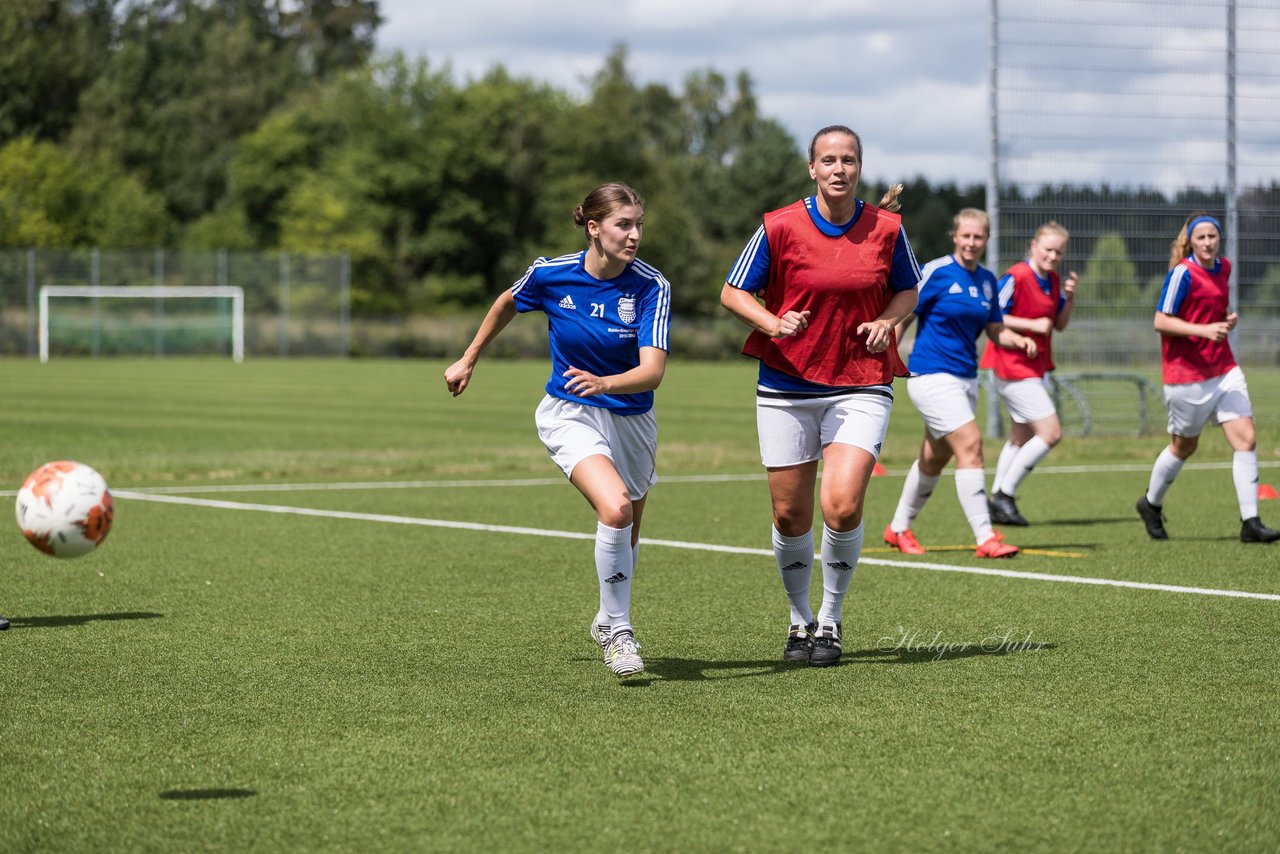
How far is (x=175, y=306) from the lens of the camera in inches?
2361

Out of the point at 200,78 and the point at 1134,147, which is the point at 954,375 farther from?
the point at 200,78

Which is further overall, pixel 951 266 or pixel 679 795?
pixel 951 266

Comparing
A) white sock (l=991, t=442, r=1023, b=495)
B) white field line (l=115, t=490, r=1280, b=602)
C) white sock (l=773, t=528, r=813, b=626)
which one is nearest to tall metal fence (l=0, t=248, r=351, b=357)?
white field line (l=115, t=490, r=1280, b=602)

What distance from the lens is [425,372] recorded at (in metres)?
49.9

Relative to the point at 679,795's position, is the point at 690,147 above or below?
above

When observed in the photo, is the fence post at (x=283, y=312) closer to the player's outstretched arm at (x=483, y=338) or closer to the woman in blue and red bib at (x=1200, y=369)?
the woman in blue and red bib at (x=1200, y=369)

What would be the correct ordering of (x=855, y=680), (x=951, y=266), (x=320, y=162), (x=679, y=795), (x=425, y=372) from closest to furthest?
1. (x=679, y=795)
2. (x=855, y=680)
3. (x=951, y=266)
4. (x=425, y=372)
5. (x=320, y=162)

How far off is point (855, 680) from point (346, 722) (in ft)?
6.48

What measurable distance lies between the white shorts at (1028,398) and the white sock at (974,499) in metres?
1.63

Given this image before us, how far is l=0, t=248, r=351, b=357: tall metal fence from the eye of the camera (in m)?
58.6

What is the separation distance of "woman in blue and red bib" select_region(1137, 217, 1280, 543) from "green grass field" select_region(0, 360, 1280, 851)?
0.44 meters

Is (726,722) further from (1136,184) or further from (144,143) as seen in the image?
(144,143)

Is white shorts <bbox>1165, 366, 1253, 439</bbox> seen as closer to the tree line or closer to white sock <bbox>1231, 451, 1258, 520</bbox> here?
white sock <bbox>1231, 451, 1258, 520</bbox>

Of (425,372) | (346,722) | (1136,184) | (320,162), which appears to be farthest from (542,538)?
(320,162)
